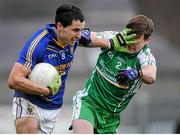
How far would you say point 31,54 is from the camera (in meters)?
7.75

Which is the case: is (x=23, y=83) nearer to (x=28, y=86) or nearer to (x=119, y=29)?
(x=28, y=86)

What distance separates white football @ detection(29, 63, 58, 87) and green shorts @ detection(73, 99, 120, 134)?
714 millimetres

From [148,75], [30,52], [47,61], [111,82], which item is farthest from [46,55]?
[148,75]

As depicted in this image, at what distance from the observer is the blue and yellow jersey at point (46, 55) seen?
7762 millimetres

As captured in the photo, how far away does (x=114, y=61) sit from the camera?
27.8ft

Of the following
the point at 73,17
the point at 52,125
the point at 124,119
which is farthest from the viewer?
the point at 124,119

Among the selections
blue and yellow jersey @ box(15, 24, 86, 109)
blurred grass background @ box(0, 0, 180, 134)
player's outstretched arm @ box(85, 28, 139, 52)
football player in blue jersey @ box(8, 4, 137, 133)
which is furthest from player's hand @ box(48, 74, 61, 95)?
blurred grass background @ box(0, 0, 180, 134)

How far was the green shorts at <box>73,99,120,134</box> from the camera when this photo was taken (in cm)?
835

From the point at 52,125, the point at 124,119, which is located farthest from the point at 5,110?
the point at 52,125

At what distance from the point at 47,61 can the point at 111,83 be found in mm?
832

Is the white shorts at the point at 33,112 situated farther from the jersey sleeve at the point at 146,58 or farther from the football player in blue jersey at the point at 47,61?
the jersey sleeve at the point at 146,58

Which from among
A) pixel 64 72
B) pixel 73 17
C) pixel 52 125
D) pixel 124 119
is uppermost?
pixel 73 17

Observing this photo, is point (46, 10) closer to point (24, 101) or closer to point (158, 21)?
point (158, 21)

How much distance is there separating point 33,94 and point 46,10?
8056 mm
